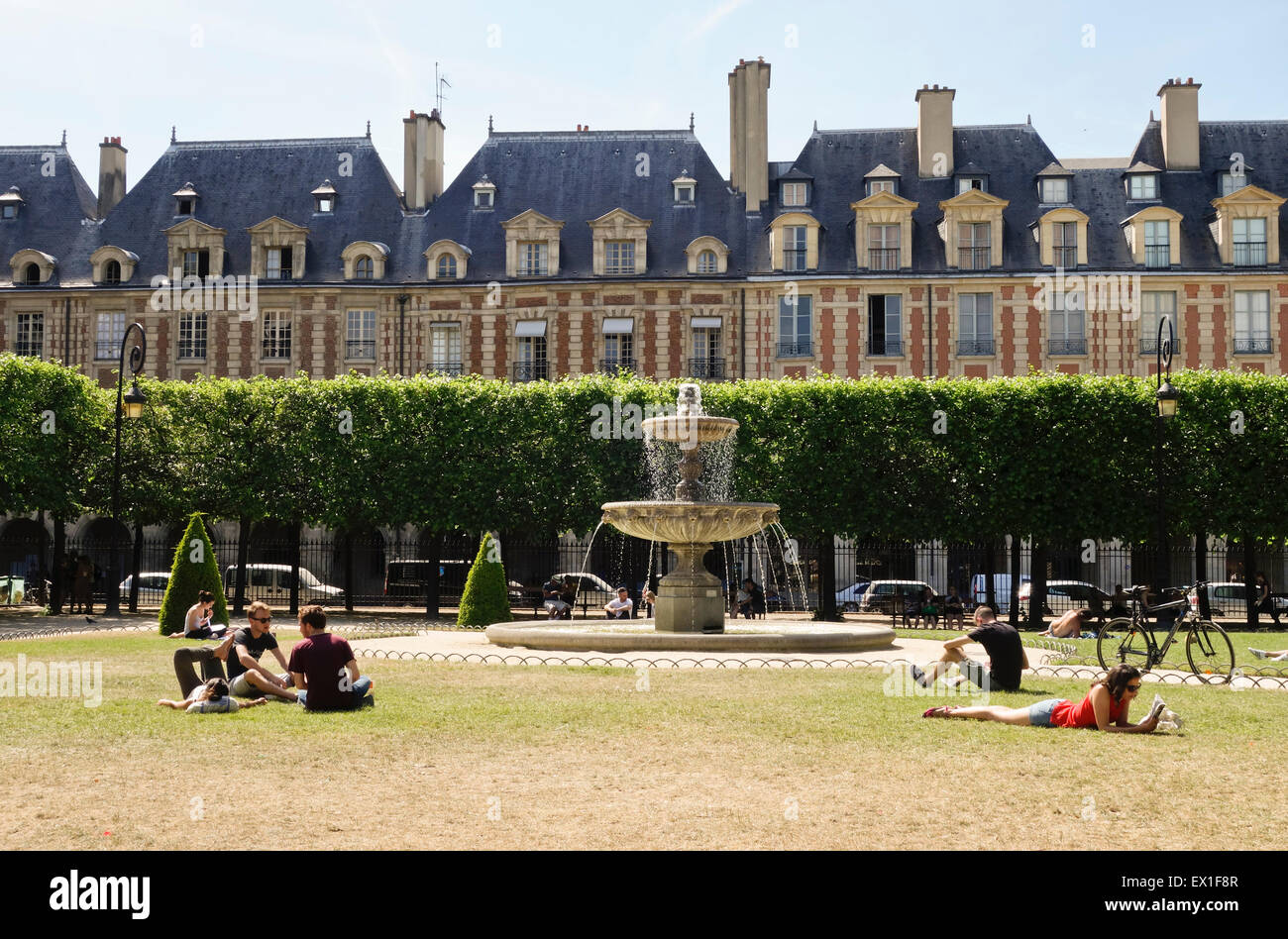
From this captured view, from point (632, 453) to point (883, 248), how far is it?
1314 cm

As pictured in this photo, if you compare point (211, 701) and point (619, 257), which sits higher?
point (619, 257)

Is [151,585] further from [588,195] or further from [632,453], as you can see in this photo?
[588,195]

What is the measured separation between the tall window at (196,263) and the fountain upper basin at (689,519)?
91.0 ft

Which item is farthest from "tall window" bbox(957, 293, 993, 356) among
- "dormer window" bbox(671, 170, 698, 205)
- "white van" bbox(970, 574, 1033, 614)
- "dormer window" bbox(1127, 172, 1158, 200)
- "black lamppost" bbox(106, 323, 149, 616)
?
"black lamppost" bbox(106, 323, 149, 616)

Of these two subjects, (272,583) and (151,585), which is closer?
(272,583)

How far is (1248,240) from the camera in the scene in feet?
124

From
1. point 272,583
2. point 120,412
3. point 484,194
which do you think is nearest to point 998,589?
point 272,583

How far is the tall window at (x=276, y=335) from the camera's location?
39875 mm

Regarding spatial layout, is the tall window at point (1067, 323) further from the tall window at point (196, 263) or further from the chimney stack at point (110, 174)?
the chimney stack at point (110, 174)

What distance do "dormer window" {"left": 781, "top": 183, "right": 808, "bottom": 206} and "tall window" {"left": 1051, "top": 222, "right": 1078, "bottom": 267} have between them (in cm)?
762

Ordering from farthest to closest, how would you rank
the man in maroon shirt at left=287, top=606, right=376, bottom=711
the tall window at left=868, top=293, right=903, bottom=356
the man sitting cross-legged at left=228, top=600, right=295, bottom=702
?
the tall window at left=868, top=293, right=903, bottom=356 → the man sitting cross-legged at left=228, top=600, right=295, bottom=702 → the man in maroon shirt at left=287, top=606, right=376, bottom=711

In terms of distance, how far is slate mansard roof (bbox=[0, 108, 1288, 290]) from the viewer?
39.3 metres

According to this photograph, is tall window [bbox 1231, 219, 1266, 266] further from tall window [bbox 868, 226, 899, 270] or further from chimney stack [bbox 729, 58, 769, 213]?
chimney stack [bbox 729, 58, 769, 213]

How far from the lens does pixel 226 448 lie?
3127 cm
